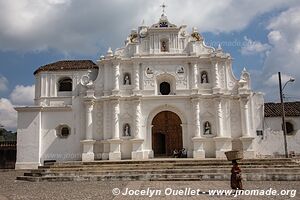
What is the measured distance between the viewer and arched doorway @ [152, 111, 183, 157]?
2639 centimetres

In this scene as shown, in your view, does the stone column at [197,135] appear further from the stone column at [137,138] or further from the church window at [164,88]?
the stone column at [137,138]

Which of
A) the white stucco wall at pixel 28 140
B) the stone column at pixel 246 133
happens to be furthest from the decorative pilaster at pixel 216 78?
the white stucco wall at pixel 28 140

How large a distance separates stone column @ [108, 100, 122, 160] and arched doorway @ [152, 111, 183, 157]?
2.90 meters

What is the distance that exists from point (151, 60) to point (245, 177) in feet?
41.8

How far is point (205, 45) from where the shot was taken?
88.9 ft

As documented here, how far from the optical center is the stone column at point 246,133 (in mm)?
24716

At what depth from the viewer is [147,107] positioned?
26062 mm

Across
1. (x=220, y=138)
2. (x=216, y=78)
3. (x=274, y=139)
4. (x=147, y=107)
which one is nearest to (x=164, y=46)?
(x=216, y=78)

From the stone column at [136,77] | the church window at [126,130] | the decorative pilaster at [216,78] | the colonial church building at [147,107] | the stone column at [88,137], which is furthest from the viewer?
the stone column at [136,77]

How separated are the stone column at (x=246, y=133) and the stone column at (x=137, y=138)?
24.3ft

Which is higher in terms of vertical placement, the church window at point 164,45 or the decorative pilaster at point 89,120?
the church window at point 164,45

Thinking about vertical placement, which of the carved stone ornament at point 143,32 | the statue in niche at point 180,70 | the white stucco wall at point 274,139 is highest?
the carved stone ornament at point 143,32

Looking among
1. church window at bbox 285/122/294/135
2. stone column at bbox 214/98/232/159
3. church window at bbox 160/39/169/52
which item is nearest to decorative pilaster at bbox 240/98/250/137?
stone column at bbox 214/98/232/159

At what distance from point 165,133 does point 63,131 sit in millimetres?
7962
